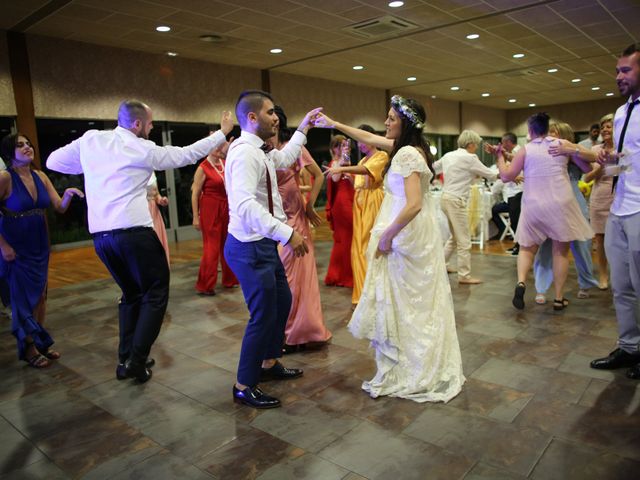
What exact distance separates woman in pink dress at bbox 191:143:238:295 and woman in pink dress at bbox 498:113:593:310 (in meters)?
2.72

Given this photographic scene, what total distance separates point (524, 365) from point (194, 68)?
8.51 meters

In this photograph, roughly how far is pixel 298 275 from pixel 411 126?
125 centimetres

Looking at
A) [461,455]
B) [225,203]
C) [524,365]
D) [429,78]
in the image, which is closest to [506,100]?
[429,78]

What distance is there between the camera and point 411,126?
2.51 meters

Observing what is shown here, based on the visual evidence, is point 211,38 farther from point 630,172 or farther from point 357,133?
point 630,172

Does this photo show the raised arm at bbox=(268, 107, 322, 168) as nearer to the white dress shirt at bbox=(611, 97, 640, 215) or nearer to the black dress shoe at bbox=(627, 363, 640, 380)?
the white dress shirt at bbox=(611, 97, 640, 215)

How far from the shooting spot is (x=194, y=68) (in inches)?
371

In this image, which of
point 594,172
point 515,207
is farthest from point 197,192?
point 515,207

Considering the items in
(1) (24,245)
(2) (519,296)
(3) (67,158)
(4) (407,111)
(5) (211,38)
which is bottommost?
(2) (519,296)

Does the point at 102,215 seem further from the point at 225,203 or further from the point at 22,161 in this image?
the point at 225,203

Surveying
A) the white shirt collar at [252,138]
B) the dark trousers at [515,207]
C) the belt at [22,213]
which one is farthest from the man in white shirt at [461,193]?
the belt at [22,213]

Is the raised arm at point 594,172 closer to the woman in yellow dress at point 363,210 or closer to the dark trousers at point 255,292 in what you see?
the woman in yellow dress at point 363,210

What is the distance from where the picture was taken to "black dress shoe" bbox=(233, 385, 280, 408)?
2.48 metres

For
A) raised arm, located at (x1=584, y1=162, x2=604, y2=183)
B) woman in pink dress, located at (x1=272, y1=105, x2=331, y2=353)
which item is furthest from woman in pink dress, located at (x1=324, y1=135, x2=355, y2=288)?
raised arm, located at (x1=584, y1=162, x2=604, y2=183)
